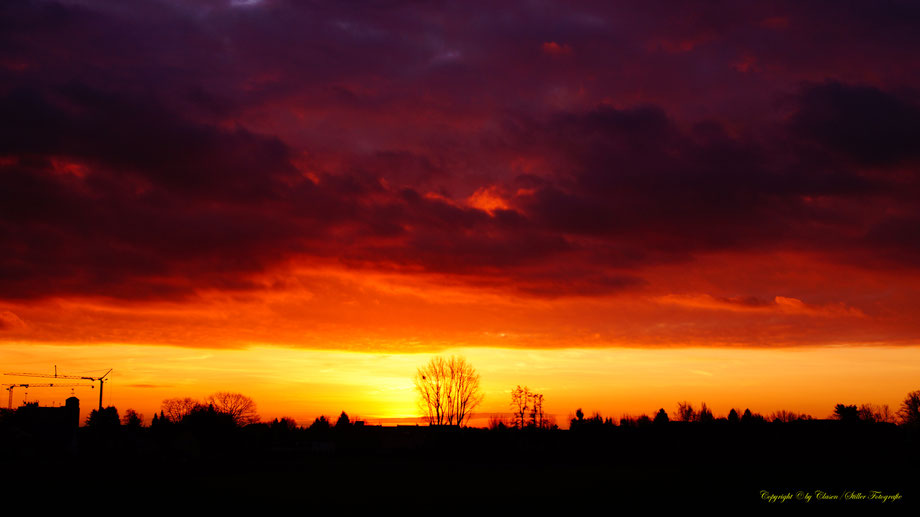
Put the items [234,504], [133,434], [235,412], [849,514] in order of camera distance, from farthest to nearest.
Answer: [235,412], [133,434], [234,504], [849,514]

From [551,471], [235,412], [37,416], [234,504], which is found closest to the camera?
[234,504]

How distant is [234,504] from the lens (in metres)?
42.6

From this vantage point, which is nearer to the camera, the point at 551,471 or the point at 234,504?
the point at 234,504

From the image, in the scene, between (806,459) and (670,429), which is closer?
(806,459)

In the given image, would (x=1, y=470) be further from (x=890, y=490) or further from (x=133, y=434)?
(x=890, y=490)

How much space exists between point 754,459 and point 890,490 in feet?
136

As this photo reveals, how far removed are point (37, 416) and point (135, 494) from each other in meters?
62.4

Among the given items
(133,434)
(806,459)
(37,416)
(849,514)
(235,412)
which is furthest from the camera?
(235,412)

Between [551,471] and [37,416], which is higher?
[37,416]

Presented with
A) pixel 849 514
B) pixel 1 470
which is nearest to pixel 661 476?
pixel 849 514

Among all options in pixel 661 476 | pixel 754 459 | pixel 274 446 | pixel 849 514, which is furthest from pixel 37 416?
pixel 849 514

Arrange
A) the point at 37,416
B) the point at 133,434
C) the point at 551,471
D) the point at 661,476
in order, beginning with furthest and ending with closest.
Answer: the point at 133,434 < the point at 37,416 < the point at 551,471 < the point at 661,476

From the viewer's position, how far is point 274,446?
146m

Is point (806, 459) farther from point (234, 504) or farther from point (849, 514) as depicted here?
point (234, 504)
